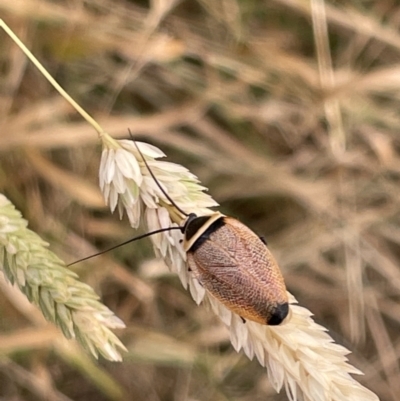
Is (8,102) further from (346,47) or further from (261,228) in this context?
(346,47)

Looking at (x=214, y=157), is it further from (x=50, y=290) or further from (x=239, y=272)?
(x=50, y=290)

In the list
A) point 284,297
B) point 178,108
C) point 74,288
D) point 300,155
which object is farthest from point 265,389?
point 74,288

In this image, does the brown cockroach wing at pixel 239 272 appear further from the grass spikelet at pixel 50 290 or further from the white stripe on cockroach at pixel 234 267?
the grass spikelet at pixel 50 290

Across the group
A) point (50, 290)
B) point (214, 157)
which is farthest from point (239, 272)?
point (214, 157)

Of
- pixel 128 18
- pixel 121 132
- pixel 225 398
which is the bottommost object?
pixel 225 398

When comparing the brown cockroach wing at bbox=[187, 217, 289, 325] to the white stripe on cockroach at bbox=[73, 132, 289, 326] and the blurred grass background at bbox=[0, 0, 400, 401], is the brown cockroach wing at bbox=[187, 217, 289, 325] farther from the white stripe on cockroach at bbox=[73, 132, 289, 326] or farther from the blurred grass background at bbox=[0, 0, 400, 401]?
the blurred grass background at bbox=[0, 0, 400, 401]

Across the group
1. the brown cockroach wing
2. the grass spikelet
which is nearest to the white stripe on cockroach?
the brown cockroach wing
